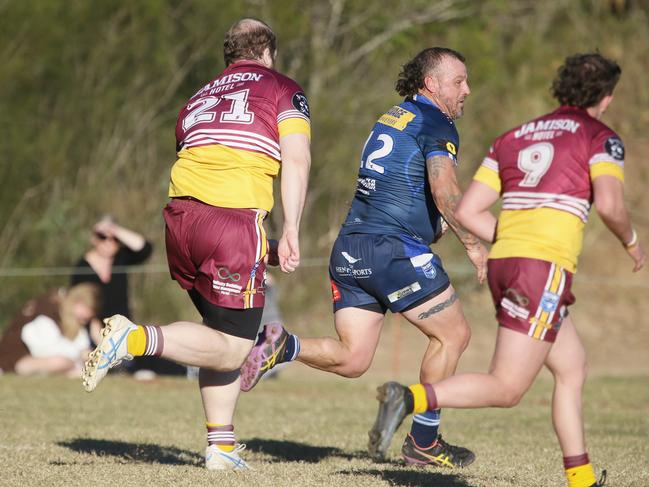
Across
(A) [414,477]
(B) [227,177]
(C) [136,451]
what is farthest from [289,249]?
(C) [136,451]

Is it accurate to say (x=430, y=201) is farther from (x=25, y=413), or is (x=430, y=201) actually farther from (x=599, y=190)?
(x=25, y=413)

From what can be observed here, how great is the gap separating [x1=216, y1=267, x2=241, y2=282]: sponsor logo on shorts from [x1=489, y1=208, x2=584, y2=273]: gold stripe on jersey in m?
1.46

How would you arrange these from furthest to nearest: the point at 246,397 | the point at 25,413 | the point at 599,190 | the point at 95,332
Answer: the point at 95,332
the point at 246,397
the point at 25,413
the point at 599,190

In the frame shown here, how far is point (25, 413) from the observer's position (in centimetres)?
909

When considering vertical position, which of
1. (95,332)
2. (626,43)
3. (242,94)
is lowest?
(95,332)

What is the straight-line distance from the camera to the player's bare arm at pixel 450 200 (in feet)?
18.7

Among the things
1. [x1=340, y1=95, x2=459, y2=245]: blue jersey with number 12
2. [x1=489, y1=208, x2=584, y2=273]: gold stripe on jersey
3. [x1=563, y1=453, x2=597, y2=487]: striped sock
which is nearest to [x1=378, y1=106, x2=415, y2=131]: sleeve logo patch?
[x1=340, y1=95, x2=459, y2=245]: blue jersey with number 12

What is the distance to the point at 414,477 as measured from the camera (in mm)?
5750

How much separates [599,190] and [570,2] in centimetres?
2149

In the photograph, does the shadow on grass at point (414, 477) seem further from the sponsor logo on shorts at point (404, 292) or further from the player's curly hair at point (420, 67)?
the player's curly hair at point (420, 67)

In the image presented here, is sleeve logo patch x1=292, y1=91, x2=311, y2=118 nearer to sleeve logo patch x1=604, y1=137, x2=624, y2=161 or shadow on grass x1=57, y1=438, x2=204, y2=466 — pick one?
sleeve logo patch x1=604, y1=137, x2=624, y2=161

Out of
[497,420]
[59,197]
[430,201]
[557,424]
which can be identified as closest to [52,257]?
[59,197]

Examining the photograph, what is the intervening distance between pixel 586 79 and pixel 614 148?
0.36 meters

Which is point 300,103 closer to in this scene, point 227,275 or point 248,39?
point 248,39
